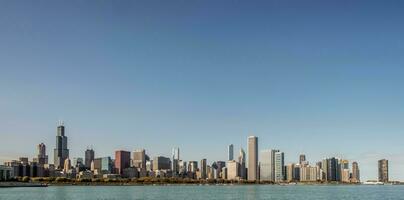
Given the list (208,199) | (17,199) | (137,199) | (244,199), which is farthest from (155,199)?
(17,199)

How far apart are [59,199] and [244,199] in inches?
1837

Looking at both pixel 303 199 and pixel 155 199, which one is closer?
pixel 155 199

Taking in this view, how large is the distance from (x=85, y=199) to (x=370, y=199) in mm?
74464

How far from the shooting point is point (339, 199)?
14162cm

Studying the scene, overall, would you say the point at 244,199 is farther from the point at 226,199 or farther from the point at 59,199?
the point at 59,199

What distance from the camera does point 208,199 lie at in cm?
13438

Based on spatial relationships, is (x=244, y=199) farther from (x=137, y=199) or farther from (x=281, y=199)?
(x=137, y=199)

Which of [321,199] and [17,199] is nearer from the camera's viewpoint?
[17,199]

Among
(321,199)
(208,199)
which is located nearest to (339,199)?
(321,199)

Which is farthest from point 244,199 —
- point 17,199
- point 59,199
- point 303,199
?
point 17,199

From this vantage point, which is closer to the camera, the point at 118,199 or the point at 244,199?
the point at 118,199

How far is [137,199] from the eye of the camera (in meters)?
129

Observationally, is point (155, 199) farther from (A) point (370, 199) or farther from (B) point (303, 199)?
(A) point (370, 199)

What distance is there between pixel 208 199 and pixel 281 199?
61.3ft
